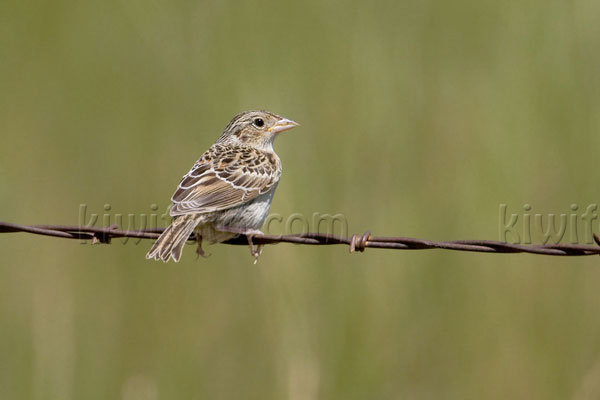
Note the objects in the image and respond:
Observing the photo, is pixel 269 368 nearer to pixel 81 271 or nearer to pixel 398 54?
pixel 81 271

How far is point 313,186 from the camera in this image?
324 inches

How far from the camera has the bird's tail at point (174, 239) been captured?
5.92 meters

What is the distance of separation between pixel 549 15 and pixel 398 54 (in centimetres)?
155

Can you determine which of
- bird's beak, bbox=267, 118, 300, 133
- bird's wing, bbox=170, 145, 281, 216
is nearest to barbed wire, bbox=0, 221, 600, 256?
bird's wing, bbox=170, 145, 281, 216

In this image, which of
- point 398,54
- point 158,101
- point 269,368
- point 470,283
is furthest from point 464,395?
point 158,101

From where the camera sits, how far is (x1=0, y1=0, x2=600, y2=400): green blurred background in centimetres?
737

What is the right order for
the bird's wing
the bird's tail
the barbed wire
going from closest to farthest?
the barbed wire
the bird's tail
the bird's wing

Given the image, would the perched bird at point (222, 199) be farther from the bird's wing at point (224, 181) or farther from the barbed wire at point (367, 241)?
the barbed wire at point (367, 241)

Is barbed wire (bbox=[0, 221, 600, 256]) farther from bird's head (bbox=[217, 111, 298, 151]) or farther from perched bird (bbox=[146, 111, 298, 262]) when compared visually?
bird's head (bbox=[217, 111, 298, 151])

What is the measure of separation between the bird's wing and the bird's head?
0.35 m

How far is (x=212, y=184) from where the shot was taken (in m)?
6.80

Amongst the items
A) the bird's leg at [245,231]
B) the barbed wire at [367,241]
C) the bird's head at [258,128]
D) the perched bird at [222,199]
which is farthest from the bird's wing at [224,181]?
the barbed wire at [367,241]

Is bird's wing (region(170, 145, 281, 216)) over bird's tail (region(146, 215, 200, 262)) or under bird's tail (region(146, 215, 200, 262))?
over

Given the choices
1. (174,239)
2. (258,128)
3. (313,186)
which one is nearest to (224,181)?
(174,239)
